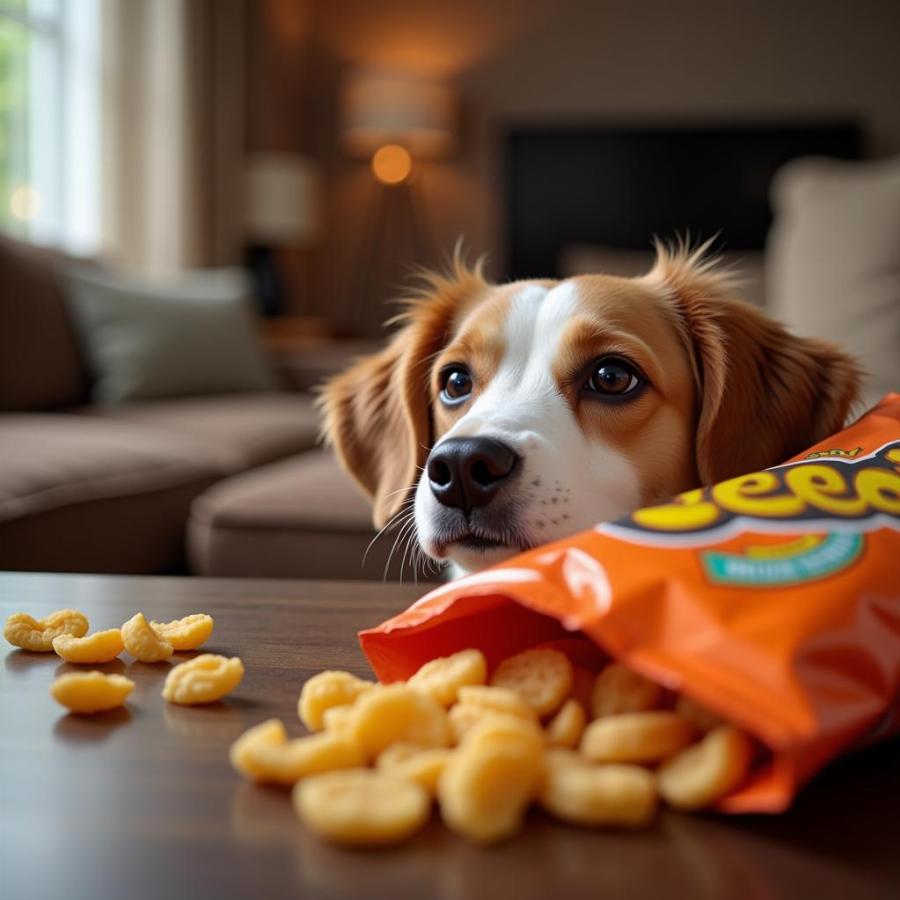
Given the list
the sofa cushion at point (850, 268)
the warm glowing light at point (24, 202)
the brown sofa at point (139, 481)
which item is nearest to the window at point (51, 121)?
the warm glowing light at point (24, 202)

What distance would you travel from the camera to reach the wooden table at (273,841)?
0.50m

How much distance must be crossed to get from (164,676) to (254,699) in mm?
99

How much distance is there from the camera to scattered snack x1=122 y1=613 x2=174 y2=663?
2.85ft

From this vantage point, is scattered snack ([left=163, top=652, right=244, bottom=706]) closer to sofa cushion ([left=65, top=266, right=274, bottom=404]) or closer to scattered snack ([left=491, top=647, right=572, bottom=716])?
scattered snack ([left=491, top=647, right=572, bottom=716])

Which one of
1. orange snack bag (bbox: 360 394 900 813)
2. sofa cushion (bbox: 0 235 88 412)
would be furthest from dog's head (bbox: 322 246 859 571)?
sofa cushion (bbox: 0 235 88 412)

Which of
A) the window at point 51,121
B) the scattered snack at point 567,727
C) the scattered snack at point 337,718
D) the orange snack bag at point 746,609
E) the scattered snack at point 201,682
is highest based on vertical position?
the window at point 51,121

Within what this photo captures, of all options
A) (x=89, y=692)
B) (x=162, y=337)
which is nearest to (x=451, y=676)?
(x=89, y=692)

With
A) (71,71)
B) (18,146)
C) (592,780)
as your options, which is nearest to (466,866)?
(592,780)

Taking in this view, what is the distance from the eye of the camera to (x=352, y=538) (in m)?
2.02

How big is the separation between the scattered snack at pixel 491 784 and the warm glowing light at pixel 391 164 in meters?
6.36

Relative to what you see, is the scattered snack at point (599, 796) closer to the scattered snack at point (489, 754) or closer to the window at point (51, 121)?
the scattered snack at point (489, 754)

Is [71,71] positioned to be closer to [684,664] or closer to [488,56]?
[488,56]

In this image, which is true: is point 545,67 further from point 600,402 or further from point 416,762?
point 416,762

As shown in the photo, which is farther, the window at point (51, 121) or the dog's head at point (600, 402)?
the window at point (51, 121)
